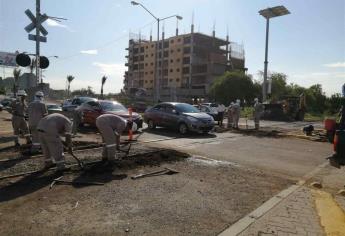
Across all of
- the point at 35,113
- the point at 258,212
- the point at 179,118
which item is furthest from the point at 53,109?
the point at 258,212

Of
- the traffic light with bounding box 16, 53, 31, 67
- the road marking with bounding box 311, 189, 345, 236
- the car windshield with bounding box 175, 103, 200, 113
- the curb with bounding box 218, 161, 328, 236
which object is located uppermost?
the traffic light with bounding box 16, 53, 31, 67

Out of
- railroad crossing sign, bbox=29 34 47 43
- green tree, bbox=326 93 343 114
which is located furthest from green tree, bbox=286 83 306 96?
A: railroad crossing sign, bbox=29 34 47 43

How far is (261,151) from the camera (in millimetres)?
13477

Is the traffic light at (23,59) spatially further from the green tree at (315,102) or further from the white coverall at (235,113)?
the green tree at (315,102)

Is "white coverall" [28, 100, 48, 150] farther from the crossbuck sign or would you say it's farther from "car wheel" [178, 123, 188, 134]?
"car wheel" [178, 123, 188, 134]

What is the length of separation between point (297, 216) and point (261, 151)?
7656 mm

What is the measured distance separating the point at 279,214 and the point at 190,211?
1.44m

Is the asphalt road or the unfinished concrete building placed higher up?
the unfinished concrete building

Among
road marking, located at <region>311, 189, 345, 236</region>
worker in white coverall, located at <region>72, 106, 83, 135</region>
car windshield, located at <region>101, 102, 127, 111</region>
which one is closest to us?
road marking, located at <region>311, 189, 345, 236</region>

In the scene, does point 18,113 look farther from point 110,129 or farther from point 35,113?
point 110,129

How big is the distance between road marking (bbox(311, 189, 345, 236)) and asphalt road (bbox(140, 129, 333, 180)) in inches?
76.0

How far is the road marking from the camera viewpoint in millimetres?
5520

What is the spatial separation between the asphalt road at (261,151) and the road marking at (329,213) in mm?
1930

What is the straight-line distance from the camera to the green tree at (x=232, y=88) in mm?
73062
